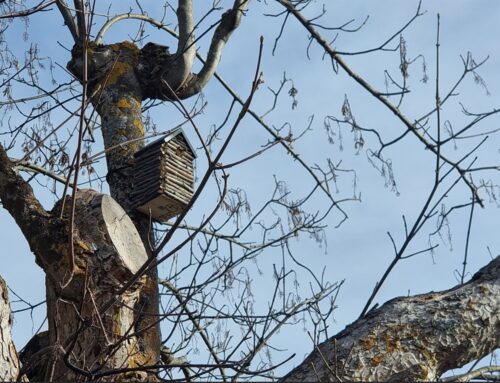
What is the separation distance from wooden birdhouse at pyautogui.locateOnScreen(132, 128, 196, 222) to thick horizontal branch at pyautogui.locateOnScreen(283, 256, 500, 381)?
1697mm

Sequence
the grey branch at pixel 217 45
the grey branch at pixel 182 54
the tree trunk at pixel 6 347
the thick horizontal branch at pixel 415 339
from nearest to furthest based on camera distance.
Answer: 1. the thick horizontal branch at pixel 415 339
2. the tree trunk at pixel 6 347
3. the grey branch at pixel 182 54
4. the grey branch at pixel 217 45

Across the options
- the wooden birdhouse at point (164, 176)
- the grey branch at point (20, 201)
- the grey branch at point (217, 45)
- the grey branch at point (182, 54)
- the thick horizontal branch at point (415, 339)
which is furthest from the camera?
the grey branch at point (217, 45)

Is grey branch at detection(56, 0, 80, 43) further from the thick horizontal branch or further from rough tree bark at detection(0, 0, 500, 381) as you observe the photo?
the thick horizontal branch

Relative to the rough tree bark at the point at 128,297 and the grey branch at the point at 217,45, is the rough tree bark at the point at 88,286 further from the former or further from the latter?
the grey branch at the point at 217,45

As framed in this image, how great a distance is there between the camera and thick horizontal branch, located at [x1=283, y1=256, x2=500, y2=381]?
2.47 meters

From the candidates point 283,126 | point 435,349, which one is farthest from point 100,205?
point 283,126

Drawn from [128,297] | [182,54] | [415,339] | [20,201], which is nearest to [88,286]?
[128,297]

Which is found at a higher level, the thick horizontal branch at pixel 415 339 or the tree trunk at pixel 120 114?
the tree trunk at pixel 120 114

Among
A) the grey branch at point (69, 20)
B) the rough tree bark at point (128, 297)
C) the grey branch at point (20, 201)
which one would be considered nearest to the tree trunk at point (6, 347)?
the rough tree bark at point (128, 297)

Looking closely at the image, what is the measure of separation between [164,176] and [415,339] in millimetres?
2137

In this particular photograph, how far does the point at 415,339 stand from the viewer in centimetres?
251

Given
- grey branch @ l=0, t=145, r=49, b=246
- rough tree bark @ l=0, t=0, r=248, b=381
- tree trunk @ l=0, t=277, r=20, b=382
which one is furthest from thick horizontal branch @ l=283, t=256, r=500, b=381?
grey branch @ l=0, t=145, r=49, b=246

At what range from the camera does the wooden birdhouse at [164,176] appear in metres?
4.29

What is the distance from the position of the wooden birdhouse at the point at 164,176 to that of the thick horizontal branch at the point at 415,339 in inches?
66.8
